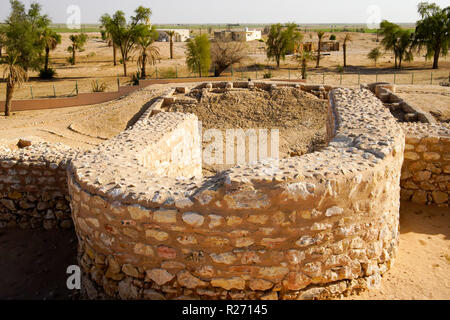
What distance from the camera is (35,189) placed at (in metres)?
6.22

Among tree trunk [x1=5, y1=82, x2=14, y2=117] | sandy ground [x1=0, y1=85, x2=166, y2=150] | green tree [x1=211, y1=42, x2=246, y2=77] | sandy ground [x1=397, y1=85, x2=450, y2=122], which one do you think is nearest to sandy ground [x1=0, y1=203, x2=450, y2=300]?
sandy ground [x1=0, y1=85, x2=166, y2=150]

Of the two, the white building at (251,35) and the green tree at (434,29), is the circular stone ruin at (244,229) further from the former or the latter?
the white building at (251,35)

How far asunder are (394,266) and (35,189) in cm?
512

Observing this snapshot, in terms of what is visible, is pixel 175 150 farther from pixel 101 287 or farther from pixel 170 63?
pixel 170 63

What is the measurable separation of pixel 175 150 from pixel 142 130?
652 mm

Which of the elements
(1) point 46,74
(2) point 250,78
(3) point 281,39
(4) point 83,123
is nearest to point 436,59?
(3) point 281,39

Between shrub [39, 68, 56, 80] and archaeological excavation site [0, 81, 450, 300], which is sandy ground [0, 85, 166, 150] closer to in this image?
archaeological excavation site [0, 81, 450, 300]

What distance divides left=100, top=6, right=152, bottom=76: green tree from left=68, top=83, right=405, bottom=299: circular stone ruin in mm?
29290

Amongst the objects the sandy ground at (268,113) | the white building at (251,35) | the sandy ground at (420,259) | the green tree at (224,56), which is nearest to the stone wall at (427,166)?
the sandy ground at (420,259)

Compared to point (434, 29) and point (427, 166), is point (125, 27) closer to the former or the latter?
point (434, 29)

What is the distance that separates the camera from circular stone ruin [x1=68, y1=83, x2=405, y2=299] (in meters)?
3.71

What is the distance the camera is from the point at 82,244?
4.65m

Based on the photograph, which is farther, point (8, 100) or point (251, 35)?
point (251, 35)

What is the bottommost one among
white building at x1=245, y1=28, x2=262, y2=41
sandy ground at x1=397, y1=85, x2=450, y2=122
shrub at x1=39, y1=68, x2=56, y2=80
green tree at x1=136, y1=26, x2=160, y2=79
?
sandy ground at x1=397, y1=85, x2=450, y2=122
